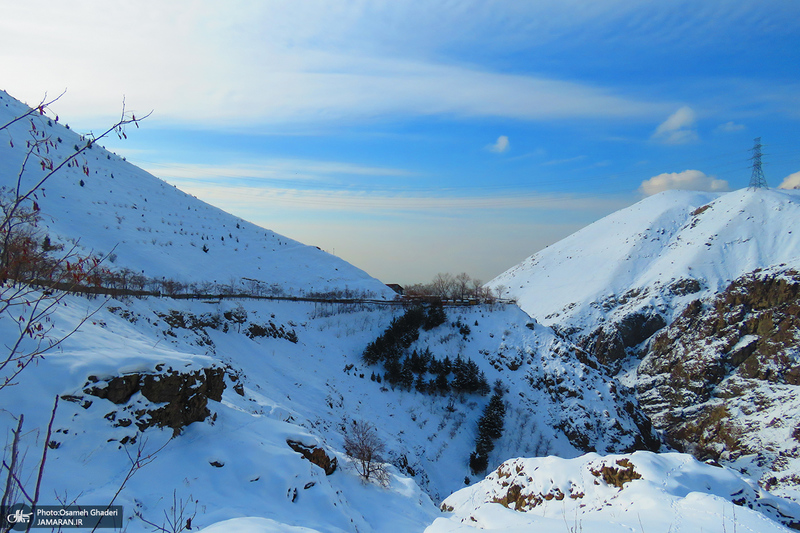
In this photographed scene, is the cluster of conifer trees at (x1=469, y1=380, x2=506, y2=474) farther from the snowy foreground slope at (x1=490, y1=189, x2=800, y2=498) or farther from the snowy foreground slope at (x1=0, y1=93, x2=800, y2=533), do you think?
the snowy foreground slope at (x1=490, y1=189, x2=800, y2=498)

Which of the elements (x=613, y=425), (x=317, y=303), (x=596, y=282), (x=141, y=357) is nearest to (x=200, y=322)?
(x=317, y=303)

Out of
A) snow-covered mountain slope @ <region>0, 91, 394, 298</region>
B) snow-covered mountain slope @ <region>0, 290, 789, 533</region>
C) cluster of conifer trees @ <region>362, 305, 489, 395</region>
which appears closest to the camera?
snow-covered mountain slope @ <region>0, 290, 789, 533</region>

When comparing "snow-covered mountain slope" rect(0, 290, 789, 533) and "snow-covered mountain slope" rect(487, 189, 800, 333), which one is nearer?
"snow-covered mountain slope" rect(0, 290, 789, 533)

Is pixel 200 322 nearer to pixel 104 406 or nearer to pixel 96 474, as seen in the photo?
pixel 104 406

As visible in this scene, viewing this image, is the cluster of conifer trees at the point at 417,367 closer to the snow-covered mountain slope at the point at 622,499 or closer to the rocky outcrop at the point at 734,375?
the snow-covered mountain slope at the point at 622,499

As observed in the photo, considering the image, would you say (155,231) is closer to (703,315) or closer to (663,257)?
(703,315)

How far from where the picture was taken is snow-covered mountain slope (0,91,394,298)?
34906 mm

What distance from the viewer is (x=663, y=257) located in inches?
2491

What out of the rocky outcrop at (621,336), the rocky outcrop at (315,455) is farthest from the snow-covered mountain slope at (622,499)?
the rocky outcrop at (621,336)

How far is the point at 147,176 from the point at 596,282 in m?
73.6

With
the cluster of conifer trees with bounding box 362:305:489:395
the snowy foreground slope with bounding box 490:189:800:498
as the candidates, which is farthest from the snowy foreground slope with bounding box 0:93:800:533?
the snowy foreground slope with bounding box 490:189:800:498

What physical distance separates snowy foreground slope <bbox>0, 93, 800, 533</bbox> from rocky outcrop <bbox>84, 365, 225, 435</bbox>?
4 centimetres

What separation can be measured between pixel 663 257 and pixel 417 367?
5325 centimetres

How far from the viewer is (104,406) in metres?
9.37
